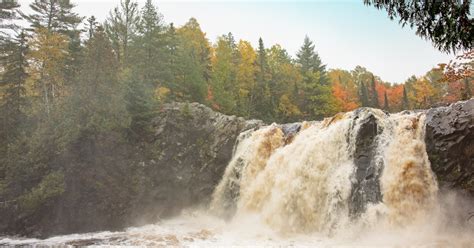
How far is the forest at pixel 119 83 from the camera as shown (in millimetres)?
16281

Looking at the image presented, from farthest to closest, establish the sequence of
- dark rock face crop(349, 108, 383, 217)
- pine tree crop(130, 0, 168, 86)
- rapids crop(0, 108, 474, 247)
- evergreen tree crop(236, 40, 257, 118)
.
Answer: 1. evergreen tree crop(236, 40, 257, 118)
2. pine tree crop(130, 0, 168, 86)
3. dark rock face crop(349, 108, 383, 217)
4. rapids crop(0, 108, 474, 247)

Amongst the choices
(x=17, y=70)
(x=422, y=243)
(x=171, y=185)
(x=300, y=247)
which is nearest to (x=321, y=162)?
(x=300, y=247)

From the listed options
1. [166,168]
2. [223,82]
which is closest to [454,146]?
[166,168]

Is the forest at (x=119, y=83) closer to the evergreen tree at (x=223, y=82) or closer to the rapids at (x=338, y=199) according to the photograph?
the evergreen tree at (x=223, y=82)

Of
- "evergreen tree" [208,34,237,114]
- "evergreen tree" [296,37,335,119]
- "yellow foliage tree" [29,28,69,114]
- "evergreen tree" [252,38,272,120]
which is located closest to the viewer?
"yellow foliage tree" [29,28,69,114]

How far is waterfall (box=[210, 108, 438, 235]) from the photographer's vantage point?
12.4 metres

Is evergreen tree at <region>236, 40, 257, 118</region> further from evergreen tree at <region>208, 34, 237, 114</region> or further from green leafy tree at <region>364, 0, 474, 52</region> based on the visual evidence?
green leafy tree at <region>364, 0, 474, 52</region>

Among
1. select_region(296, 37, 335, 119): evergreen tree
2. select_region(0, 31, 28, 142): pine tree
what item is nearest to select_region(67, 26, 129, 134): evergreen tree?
select_region(0, 31, 28, 142): pine tree

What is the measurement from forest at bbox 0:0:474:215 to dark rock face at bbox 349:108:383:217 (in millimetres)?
3019

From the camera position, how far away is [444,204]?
11930mm

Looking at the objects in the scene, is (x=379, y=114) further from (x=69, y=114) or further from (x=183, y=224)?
(x=69, y=114)

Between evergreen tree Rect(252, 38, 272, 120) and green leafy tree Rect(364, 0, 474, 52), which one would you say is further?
evergreen tree Rect(252, 38, 272, 120)

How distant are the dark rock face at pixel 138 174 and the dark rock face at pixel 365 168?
7.90 m

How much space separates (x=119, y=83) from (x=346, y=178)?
13025 mm
